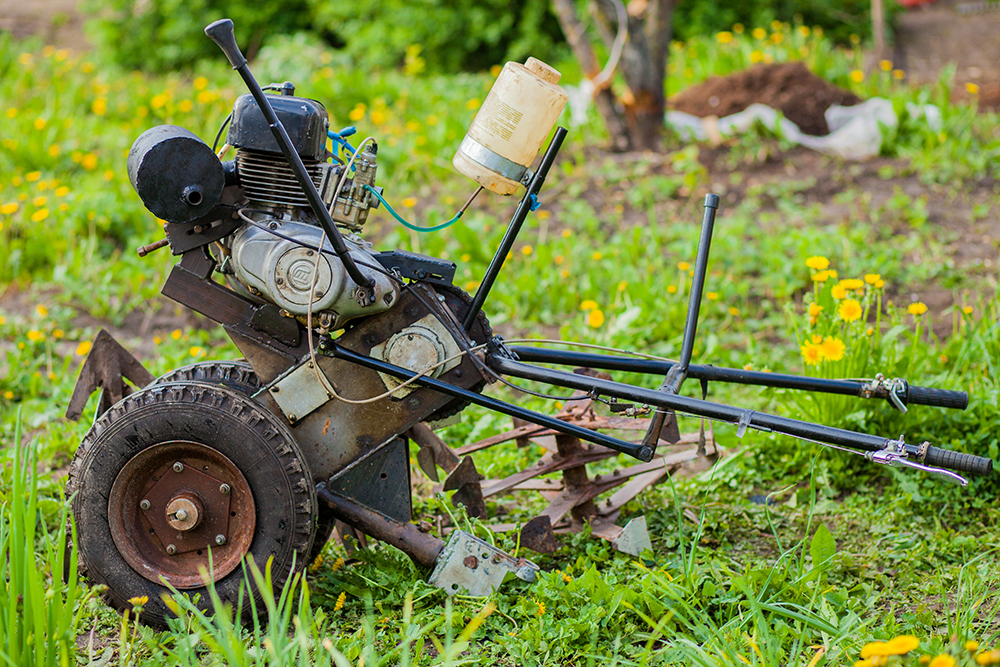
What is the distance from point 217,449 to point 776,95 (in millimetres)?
5212

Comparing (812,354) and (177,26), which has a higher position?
(177,26)

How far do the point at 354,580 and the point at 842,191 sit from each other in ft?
13.7

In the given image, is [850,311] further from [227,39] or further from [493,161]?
[227,39]

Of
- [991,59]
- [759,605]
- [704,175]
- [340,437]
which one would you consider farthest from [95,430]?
[991,59]

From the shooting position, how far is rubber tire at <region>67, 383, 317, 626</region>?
7.73 feet

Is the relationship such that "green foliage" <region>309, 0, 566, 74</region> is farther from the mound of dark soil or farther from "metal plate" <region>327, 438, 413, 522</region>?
"metal plate" <region>327, 438, 413, 522</region>

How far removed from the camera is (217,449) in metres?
2.37

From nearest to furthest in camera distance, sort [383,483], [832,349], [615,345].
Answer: [383,483] → [832,349] → [615,345]

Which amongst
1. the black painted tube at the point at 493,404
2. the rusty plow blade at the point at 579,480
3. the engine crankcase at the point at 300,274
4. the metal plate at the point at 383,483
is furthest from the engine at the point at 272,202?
the rusty plow blade at the point at 579,480

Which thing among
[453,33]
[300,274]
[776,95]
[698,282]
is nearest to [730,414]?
[698,282]

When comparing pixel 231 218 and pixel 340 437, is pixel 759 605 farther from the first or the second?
pixel 231 218

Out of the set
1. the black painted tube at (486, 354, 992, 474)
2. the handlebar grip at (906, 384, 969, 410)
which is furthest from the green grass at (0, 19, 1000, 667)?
the handlebar grip at (906, 384, 969, 410)

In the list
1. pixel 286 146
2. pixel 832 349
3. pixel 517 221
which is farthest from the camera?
pixel 832 349

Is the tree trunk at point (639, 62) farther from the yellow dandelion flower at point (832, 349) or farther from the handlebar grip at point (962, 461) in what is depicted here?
the handlebar grip at point (962, 461)
